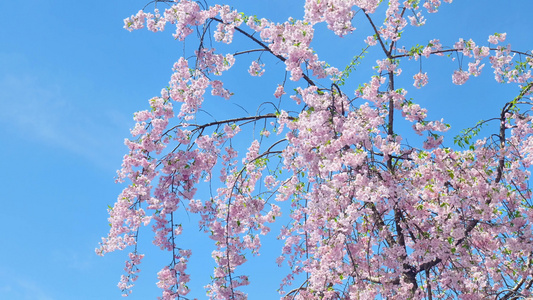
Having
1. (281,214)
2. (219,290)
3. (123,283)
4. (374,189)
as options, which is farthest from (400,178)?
(123,283)

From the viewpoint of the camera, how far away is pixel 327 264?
18.9 feet

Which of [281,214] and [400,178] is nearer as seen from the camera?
[400,178]

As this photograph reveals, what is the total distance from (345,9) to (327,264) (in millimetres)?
3129

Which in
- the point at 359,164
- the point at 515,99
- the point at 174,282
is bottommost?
the point at 174,282

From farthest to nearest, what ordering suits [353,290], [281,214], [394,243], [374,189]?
[281,214], [394,243], [353,290], [374,189]

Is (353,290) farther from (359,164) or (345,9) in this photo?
(345,9)

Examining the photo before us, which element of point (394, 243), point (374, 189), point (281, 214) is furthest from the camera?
point (281, 214)

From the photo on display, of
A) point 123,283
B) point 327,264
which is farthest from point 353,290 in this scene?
point 123,283

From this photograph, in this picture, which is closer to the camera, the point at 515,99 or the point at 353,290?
the point at 353,290

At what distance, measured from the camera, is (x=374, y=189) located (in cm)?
525

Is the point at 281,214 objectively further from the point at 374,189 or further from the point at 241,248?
the point at 374,189

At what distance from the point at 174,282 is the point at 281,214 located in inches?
84.9

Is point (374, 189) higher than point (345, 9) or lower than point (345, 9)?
lower

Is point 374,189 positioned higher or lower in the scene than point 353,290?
higher
